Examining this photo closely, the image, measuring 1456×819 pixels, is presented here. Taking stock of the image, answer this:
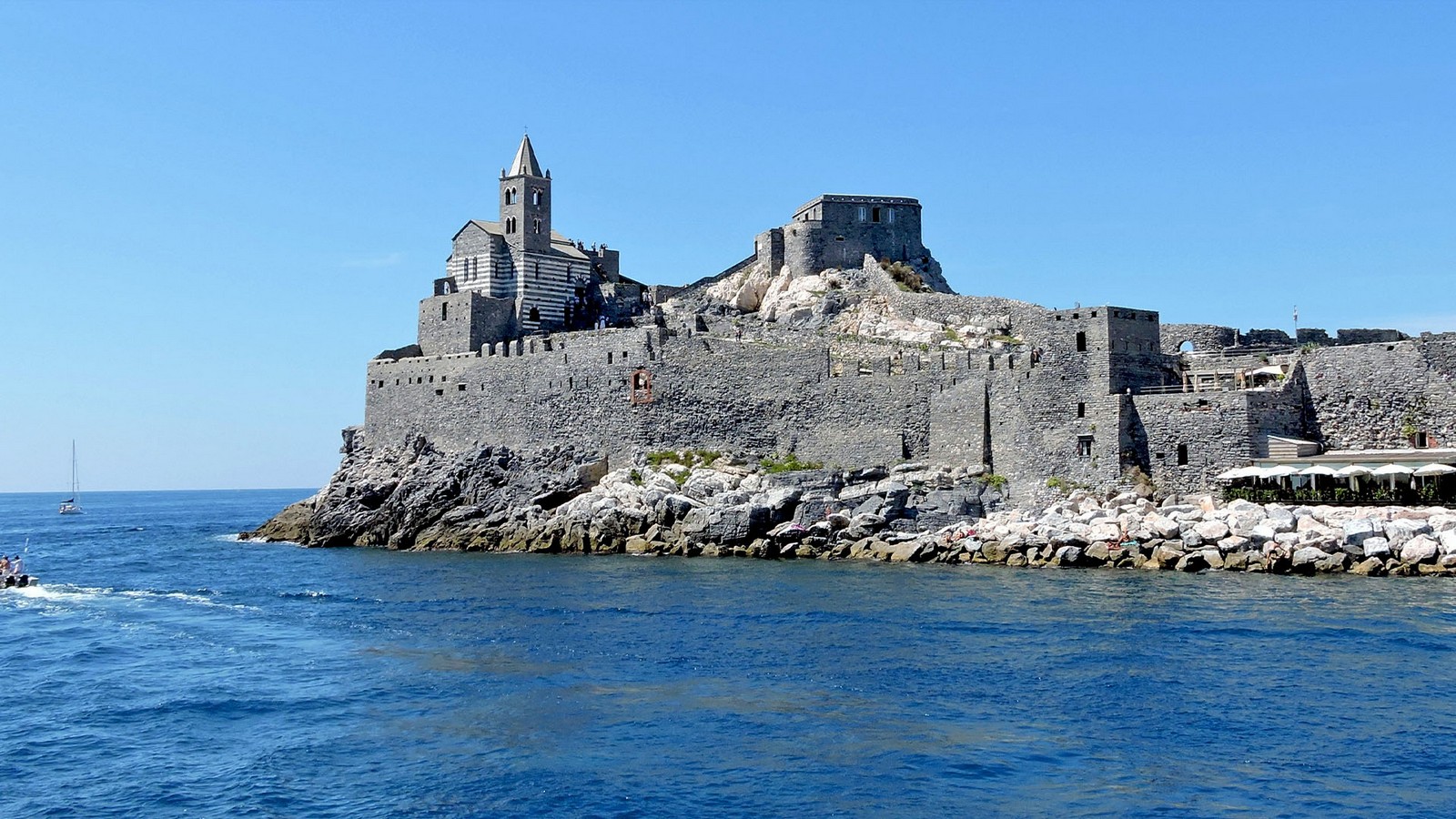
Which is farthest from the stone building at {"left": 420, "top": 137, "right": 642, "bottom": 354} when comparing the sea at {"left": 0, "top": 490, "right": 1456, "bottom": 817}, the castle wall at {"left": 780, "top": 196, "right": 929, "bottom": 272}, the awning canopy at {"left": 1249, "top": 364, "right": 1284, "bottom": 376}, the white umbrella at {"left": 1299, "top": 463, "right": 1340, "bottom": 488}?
the white umbrella at {"left": 1299, "top": 463, "right": 1340, "bottom": 488}

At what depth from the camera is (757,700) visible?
22.5m

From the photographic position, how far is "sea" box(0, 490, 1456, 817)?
17547mm

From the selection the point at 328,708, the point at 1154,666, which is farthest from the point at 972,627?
the point at 328,708

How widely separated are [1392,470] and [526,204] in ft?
139

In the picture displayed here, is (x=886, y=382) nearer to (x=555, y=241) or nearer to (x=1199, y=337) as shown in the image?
(x=1199, y=337)

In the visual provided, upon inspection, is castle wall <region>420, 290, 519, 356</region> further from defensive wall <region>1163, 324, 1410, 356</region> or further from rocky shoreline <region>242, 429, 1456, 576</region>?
defensive wall <region>1163, 324, 1410, 356</region>

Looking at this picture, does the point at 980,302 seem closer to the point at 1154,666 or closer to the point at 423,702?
the point at 1154,666

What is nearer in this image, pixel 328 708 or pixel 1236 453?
pixel 328 708

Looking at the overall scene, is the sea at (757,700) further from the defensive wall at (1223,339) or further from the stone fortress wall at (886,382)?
the defensive wall at (1223,339)

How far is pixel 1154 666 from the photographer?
24.2 m

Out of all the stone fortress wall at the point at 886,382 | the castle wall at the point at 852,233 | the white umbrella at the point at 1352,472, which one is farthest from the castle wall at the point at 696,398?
the castle wall at the point at 852,233

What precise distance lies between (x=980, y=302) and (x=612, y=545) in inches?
766

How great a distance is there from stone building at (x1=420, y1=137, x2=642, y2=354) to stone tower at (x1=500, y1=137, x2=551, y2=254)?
5 centimetres

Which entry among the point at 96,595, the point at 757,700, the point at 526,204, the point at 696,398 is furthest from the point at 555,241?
the point at 757,700
